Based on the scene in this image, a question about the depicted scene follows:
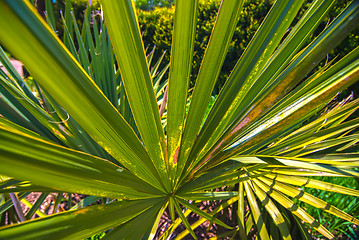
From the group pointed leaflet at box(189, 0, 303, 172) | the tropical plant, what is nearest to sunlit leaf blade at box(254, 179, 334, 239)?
the tropical plant

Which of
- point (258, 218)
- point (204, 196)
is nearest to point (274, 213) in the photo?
point (258, 218)

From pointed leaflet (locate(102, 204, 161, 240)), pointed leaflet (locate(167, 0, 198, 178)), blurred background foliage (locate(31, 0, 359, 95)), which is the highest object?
blurred background foliage (locate(31, 0, 359, 95))

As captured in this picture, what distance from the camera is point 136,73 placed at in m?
0.54

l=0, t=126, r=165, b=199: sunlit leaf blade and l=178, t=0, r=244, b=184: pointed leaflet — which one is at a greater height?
l=178, t=0, r=244, b=184: pointed leaflet

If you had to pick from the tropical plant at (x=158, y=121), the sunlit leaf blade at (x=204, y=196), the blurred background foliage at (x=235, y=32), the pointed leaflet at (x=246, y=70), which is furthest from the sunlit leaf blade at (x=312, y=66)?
the blurred background foliage at (x=235, y=32)

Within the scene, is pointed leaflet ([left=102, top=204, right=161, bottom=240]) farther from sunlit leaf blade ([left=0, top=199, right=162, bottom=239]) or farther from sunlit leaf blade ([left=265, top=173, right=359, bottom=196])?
sunlit leaf blade ([left=265, top=173, right=359, bottom=196])

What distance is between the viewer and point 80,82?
16.3 inches

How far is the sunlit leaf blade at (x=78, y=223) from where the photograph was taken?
0.40m

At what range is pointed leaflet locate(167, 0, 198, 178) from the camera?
537 millimetres

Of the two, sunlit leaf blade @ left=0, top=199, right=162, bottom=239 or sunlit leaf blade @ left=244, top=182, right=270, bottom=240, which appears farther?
sunlit leaf blade @ left=244, top=182, right=270, bottom=240

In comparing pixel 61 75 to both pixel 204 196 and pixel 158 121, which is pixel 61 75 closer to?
pixel 158 121

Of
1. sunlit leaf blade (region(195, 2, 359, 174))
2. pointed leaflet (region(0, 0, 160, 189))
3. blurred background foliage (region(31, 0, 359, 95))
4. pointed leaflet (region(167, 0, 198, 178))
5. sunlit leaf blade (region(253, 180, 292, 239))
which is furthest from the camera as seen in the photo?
blurred background foliage (region(31, 0, 359, 95))

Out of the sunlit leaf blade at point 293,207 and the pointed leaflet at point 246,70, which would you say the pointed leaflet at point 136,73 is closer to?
the pointed leaflet at point 246,70

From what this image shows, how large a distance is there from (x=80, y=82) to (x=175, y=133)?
35 centimetres
